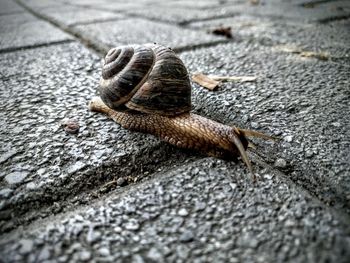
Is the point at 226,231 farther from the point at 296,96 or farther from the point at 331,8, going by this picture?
the point at 331,8

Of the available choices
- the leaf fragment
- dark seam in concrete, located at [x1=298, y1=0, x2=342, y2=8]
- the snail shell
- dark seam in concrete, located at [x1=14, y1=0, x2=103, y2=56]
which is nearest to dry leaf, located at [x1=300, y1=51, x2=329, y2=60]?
the leaf fragment

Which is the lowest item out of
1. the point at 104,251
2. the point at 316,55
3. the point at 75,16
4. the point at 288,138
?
the point at 104,251

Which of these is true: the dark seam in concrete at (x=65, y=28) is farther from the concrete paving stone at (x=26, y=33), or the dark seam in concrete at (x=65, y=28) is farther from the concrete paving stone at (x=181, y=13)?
the concrete paving stone at (x=181, y=13)

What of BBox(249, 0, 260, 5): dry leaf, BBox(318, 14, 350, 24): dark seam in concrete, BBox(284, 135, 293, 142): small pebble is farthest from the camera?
BBox(249, 0, 260, 5): dry leaf

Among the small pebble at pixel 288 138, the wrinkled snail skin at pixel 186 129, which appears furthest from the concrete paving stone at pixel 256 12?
the small pebble at pixel 288 138

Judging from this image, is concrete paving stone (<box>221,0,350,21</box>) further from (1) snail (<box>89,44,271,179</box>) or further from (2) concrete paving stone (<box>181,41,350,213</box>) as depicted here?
(1) snail (<box>89,44,271,179</box>)

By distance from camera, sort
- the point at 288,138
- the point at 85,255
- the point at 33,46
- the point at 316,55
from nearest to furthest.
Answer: the point at 85,255 → the point at 288,138 → the point at 316,55 → the point at 33,46

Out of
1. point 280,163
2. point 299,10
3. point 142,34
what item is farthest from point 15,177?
point 299,10

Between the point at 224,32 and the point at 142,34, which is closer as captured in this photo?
the point at 224,32

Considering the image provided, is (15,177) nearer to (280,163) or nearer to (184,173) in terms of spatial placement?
(184,173)
